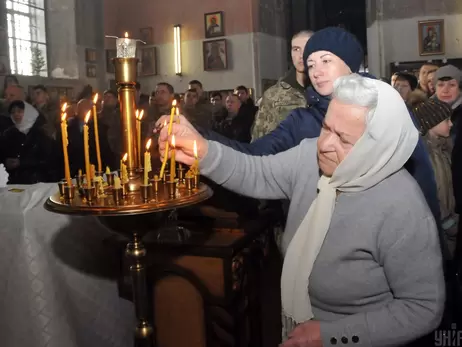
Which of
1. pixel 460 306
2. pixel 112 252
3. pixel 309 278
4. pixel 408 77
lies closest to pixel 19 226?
pixel 112 252

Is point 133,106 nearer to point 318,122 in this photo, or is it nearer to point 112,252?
point 318,122

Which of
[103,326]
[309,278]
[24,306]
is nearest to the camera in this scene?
[309,278]

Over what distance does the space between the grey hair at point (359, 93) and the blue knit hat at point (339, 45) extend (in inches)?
22.3

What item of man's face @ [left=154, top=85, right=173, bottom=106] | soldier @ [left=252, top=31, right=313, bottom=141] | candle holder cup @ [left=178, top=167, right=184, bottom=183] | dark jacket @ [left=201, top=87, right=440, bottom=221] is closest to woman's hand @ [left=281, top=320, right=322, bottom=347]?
candle holder cup @ [left=178, top=167, right=184, bottom=183]

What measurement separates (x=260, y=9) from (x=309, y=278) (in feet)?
15.5

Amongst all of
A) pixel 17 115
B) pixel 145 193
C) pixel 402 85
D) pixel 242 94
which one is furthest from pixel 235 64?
pixel 145 193

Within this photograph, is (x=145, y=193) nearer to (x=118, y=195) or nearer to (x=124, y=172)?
(x=118, y=195)

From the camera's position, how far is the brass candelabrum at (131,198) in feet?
3.46

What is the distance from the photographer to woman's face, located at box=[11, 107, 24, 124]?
3.61 m

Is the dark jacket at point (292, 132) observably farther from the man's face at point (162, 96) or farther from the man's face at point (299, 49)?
the man's face at point (162, 96)

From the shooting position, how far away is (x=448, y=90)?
2.90 metres

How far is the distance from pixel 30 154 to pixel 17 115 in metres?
0.41

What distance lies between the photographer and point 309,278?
1.23 meters

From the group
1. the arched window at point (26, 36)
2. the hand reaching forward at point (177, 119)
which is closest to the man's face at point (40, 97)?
the arched window at point (26, 36)
